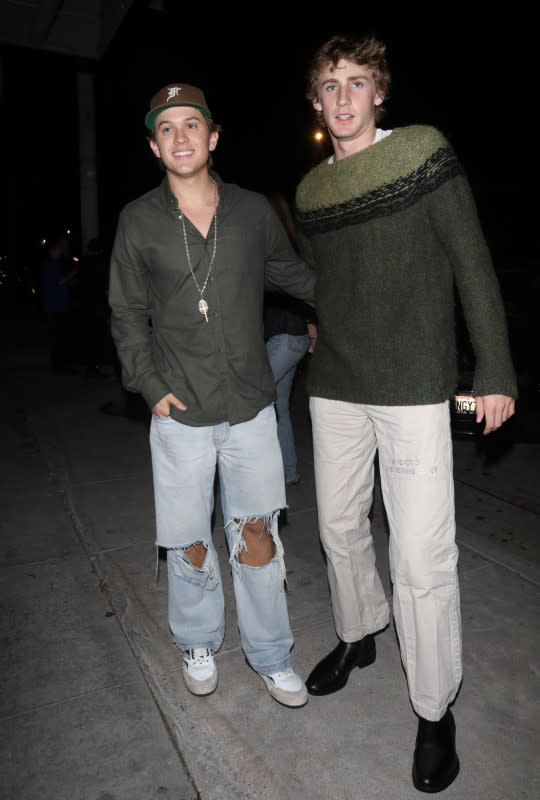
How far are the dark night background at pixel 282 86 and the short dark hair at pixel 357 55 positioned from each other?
4.31 meters

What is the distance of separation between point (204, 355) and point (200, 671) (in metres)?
1.25

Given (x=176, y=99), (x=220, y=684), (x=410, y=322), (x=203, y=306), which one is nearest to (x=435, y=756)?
(x=220, y=684)

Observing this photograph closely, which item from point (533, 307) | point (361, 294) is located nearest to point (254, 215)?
point (361, 294)

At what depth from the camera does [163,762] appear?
2182 mm

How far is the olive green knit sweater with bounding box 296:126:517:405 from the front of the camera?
192 centimetres

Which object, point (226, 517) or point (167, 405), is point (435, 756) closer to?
point (226, 517)

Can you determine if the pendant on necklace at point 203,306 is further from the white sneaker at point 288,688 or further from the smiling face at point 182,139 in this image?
the white sneaker at point 288,688

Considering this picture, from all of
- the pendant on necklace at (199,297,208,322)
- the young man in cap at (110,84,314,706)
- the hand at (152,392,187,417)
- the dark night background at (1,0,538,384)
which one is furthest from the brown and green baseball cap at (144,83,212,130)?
the dark night background at (1,0,538,384)

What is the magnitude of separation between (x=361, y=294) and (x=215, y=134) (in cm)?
83

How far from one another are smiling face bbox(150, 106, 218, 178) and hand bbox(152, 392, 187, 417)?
2.48ft

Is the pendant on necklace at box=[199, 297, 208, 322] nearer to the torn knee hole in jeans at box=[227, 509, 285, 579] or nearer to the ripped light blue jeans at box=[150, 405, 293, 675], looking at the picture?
the ripped light blue jeans at box=[150, 405, 293, 675]

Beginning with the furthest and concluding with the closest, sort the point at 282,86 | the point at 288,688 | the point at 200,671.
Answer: the point at 282,86
the point at 200,671
the point at 288,688

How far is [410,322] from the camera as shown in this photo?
6.64 feet

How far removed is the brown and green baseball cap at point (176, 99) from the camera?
218cm
